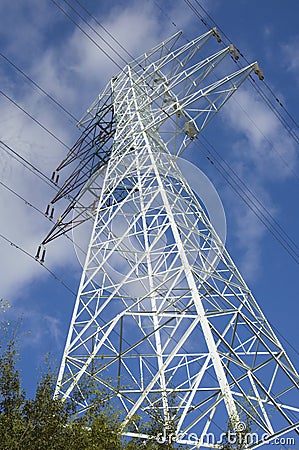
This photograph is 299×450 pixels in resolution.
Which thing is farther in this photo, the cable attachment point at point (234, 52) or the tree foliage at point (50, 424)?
Answer: the cable attachment point at point (234, 52)

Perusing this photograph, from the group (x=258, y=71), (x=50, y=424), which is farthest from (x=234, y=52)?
(x=50, y=424)

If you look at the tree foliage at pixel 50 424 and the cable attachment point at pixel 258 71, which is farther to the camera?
the cable attachment point at pixel 258 71

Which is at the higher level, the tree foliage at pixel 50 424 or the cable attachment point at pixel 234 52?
the cable attachment point at pixel 234 52

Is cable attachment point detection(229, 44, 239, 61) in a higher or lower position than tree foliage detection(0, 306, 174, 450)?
higher

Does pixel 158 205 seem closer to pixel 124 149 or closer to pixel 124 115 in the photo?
pixel 124 149

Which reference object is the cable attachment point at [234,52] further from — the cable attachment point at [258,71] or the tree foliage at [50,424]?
the tree foliage at [50,424]

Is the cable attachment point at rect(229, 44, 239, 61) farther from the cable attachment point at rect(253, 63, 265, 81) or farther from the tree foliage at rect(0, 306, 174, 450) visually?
the tree foliage at rect(0, 306, 174, 450)

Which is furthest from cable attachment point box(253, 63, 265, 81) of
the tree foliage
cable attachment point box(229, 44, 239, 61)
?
the tree foliage

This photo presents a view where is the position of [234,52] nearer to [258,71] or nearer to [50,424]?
[258,71]

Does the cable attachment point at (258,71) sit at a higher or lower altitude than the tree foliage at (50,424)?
higher

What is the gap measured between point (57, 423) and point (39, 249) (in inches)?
538

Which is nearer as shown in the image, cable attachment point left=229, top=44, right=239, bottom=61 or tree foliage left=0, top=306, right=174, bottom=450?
tree foliage left=0, top=306, right=174, bottom=450

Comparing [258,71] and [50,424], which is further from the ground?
[258,71]

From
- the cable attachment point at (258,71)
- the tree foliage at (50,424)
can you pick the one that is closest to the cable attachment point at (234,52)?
the cable attachment point at (258,71)
